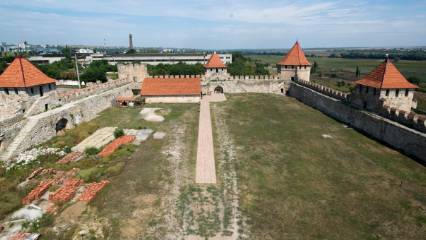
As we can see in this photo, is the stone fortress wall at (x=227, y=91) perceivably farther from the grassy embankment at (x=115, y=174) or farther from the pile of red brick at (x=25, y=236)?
the pile of red brick at (x=25, y=236)

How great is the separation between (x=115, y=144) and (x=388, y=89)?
64.1 feet

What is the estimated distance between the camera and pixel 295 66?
38156 mm

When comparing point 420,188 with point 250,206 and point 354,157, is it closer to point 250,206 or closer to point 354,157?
point 354,157

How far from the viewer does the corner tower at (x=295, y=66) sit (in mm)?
38000

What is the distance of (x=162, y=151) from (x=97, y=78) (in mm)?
39925

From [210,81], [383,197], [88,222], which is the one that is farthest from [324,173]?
[210,81]

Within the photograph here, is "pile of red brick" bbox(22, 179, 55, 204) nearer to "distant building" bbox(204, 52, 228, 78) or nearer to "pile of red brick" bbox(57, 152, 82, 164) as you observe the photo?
"pile of red brick" bbox(57, 152, 82, 164)

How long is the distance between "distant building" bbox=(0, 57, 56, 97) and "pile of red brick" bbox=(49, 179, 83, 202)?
12.4 meters

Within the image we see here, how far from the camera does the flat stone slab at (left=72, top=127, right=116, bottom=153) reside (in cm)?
1945

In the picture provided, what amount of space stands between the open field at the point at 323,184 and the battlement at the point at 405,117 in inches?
79.7

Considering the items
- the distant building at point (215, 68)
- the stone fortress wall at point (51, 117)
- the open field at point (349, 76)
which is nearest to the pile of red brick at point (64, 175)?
the stone fortress wall at point (51, 117)

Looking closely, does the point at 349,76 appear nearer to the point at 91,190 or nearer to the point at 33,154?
the point at 33,154

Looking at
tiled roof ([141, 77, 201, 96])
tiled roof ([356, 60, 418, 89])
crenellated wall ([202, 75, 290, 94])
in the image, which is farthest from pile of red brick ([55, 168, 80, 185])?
crenellated wall ([202, 75, 290, 94])

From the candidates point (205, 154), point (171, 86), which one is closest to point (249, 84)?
point (171, 86)
